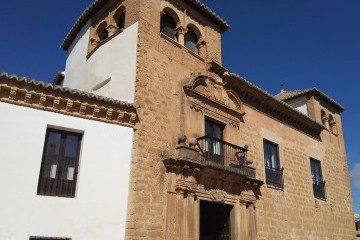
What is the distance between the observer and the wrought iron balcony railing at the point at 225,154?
1093 cm

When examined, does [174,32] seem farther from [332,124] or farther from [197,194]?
[332,124]

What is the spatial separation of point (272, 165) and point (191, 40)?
5.58 metres

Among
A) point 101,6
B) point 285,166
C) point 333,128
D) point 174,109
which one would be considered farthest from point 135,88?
point 333,128

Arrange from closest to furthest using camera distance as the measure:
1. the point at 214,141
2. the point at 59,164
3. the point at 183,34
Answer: the point at 59,164 < the point at 214,141 < the point at 183,34

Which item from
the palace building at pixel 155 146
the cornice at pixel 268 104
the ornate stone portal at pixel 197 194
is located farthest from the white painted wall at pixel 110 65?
the cornice at pixel 268 104

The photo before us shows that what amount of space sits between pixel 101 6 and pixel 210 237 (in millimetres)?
8777

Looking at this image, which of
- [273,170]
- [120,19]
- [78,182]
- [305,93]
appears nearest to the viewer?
[78,182]

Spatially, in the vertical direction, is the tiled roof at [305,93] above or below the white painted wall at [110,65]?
above

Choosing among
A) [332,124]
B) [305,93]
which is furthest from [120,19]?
[332,124]

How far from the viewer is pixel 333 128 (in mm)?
19031

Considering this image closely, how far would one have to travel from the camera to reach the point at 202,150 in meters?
10.6

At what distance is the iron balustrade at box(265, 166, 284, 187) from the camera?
1321 cm

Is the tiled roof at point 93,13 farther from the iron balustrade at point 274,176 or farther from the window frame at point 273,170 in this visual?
the iron balustrade at point 274,176

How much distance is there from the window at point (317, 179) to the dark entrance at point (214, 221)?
5787mm
